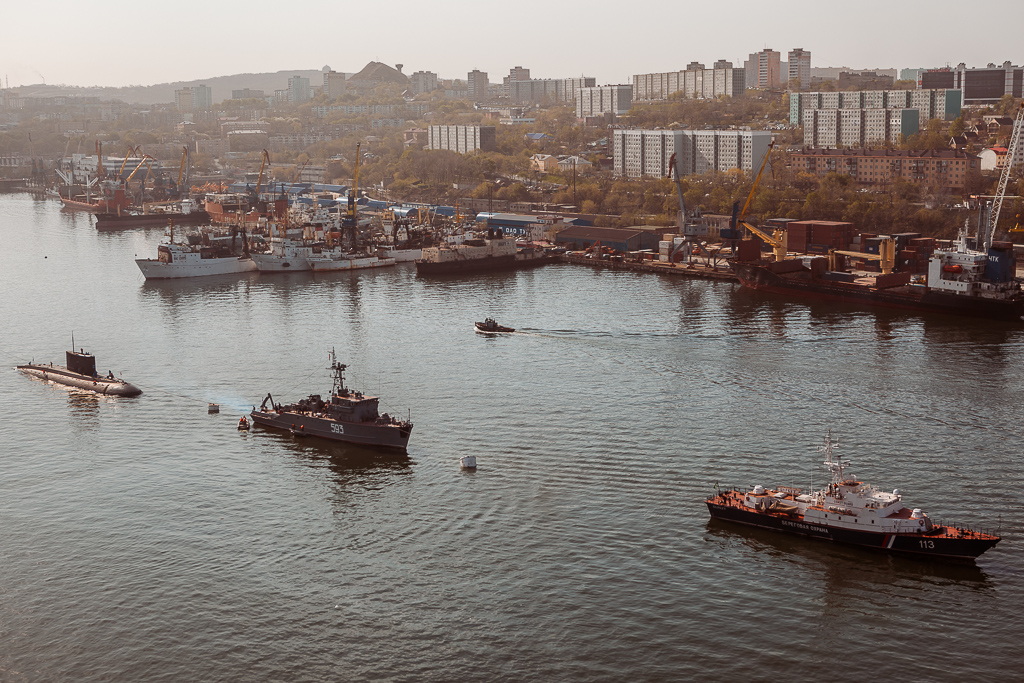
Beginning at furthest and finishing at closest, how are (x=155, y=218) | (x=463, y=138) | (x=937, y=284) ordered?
1. (x=463, y=138)
2. (x=155, y=218)
3. (x=937, y=284)

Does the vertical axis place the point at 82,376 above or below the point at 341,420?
above

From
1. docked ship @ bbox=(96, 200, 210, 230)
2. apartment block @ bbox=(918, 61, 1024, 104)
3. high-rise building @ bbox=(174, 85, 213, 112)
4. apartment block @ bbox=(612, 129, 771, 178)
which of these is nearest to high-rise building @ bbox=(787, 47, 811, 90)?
apartment block @ bbox=(918, 61, 1024, 104)

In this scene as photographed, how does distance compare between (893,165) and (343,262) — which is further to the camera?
(893,165)

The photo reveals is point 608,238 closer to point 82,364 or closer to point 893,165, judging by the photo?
point 893,165

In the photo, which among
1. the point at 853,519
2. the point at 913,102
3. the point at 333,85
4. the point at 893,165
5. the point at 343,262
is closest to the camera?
the point at 853,519

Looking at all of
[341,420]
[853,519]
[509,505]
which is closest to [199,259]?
[341,420]

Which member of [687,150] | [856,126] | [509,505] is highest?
[856,126]

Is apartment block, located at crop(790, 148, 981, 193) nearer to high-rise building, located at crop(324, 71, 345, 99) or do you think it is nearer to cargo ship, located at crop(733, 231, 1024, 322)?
cargo ship, located at crop(733, 231, 1024, 322)
